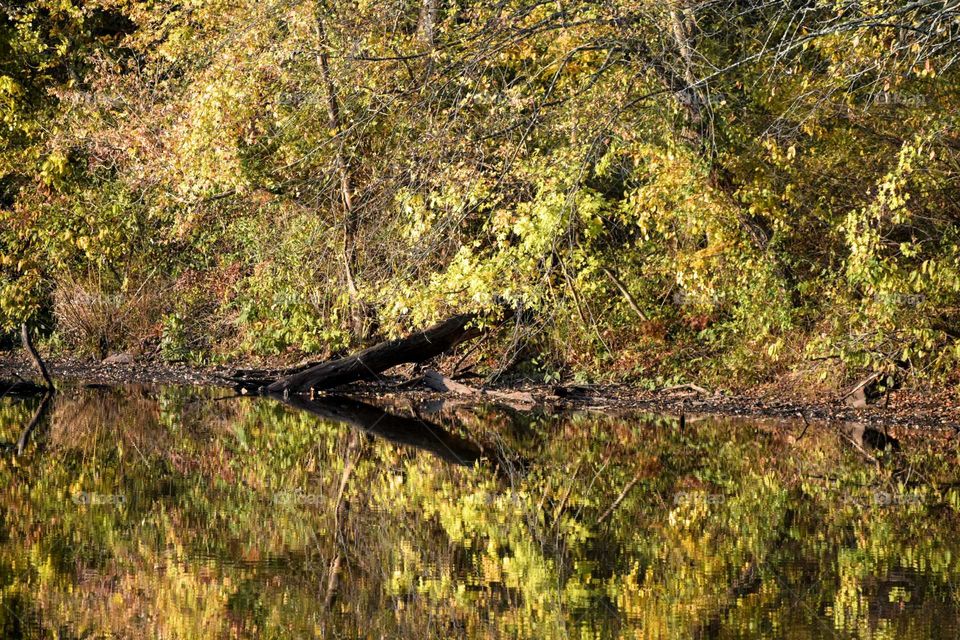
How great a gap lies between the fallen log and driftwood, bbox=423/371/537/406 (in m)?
0.33

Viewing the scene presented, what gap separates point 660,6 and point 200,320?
13097mm

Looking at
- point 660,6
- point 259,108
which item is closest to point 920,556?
point 660,6

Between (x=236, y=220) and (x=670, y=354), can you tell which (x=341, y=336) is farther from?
(x=670, y=354)

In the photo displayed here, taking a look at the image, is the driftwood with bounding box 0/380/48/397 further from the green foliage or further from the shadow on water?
the shadow on water

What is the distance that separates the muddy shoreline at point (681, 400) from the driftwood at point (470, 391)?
0.15m

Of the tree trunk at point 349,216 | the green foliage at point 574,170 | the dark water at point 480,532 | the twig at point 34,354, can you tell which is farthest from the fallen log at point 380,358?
the dark water at point 480,532

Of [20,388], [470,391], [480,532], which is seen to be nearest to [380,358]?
[470,391]

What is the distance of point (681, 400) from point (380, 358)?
4482 mm

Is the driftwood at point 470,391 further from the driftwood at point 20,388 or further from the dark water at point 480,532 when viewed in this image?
the driftwood at point 20,388

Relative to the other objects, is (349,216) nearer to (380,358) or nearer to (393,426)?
(380,358)

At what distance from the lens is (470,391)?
18812 mm

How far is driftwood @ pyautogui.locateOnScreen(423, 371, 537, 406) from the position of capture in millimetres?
18000

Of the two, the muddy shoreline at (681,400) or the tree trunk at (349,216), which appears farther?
the tree trunk at (349,216)

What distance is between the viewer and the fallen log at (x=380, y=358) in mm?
18922
